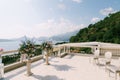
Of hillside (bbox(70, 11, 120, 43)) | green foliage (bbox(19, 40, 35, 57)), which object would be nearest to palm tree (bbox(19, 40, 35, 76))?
green foliage (bbox(19, 40, 35, 57))

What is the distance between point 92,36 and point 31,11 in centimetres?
1201

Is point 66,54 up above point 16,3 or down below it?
below

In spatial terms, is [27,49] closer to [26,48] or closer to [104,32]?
[26,48]

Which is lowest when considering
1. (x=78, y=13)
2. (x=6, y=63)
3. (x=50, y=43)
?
(x=6, y=63)

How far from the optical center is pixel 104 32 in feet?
64.7

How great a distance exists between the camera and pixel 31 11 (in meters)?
10.5

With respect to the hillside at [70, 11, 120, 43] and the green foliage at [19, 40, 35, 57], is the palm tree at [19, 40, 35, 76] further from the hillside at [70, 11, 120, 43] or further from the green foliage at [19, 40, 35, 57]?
the hillside at [70, 11, 120, 43]

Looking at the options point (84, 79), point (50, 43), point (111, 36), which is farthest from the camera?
point (111, 36)

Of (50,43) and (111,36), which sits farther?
(111,36)

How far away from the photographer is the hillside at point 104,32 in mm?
19047

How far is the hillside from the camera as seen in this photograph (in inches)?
750


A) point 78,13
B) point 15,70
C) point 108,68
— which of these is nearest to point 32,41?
point 15,70

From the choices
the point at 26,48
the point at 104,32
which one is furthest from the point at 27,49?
the point at 104,32

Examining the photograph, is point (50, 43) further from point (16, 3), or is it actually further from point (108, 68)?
point (16, 3)
